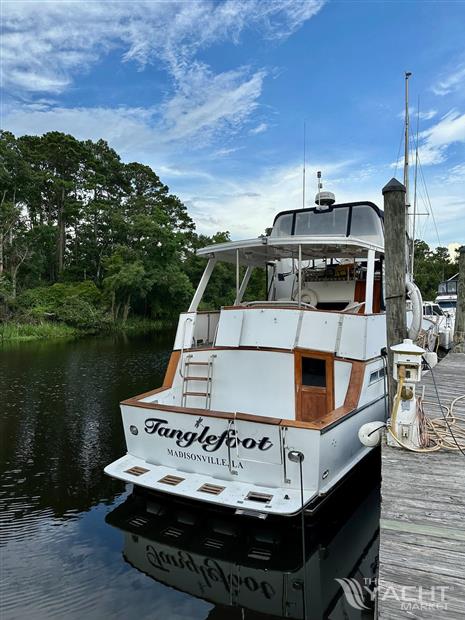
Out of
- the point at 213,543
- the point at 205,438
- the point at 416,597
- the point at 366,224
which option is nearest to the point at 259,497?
the point at 213,543

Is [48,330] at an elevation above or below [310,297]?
below

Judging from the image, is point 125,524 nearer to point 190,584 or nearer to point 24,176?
point 190,584

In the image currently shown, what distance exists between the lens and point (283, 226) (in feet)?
30.4

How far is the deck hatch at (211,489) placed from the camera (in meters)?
4.89

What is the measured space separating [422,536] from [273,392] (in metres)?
3.51

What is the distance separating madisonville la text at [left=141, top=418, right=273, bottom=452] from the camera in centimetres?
498

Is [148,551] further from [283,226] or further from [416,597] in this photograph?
[283,226]

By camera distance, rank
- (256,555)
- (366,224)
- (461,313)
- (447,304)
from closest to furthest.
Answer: (256,555)
(366,224)
(461,313)
(447,304)

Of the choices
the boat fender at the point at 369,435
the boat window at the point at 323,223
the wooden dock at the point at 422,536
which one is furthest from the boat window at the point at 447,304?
the wooden dock at the point at 422,536

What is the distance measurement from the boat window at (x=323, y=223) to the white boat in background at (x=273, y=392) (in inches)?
1.6

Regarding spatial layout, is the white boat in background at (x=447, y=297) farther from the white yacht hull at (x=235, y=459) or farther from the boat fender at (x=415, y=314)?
the white yacht hull at (x=235, y=459)

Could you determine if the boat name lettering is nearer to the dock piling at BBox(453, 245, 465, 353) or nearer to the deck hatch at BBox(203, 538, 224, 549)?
the deck hatch at BBox(203, 538, 224, 549)

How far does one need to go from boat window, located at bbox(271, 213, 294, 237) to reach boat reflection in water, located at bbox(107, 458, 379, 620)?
543 cm

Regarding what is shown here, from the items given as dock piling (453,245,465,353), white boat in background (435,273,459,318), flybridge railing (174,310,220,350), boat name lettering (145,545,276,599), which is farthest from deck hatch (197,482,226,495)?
white boat in background (435,273,459,318)
